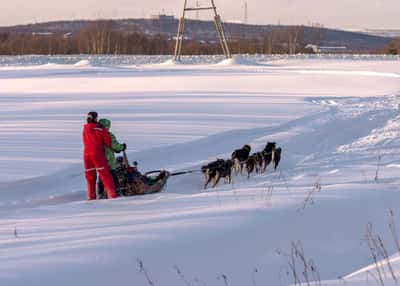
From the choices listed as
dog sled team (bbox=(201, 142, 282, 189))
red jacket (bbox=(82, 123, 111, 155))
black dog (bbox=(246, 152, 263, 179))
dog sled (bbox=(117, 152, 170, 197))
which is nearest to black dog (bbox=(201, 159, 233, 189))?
dog sled team (bbox=(201, 142, 282, 189))

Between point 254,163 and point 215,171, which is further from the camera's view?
point 254,163

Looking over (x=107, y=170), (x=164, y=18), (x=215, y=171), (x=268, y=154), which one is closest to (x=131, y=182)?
(x=107, y=170)

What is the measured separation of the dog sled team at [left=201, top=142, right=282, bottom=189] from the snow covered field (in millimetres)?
224

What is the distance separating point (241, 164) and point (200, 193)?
7.21 feet

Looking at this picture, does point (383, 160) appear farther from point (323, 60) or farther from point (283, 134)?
point (323, 60)

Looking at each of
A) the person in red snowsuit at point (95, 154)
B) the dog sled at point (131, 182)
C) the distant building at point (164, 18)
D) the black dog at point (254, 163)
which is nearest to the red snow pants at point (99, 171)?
the person in red snowsuit at point (95, 154)

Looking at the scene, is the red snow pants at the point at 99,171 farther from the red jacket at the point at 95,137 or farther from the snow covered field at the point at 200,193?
the snow covered field at the point at 200,193

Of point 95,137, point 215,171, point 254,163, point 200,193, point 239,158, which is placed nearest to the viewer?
point 200,193

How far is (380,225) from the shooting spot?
636cm

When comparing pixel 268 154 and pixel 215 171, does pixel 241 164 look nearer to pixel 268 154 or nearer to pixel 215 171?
pixel 268 154

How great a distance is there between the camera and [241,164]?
1027 centimetres

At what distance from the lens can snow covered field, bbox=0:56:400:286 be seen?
526 centimetres

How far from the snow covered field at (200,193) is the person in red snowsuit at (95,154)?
0.50 meters

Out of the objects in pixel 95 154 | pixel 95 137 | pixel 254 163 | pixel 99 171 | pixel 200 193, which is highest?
pixel 95 137
